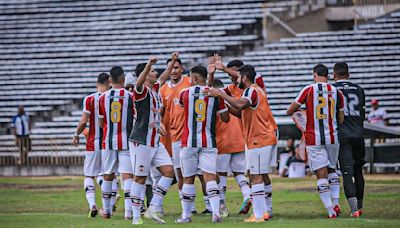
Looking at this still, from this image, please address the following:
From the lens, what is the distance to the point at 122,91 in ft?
53.6

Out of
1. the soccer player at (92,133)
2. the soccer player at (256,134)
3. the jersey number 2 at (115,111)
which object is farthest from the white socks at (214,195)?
the soccer player at (92,133)

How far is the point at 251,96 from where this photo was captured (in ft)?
50.0

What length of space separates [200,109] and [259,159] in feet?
3.49

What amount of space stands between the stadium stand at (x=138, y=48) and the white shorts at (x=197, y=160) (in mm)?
17150

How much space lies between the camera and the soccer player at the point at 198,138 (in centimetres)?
1546

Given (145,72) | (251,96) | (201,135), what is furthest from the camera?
(201,135)

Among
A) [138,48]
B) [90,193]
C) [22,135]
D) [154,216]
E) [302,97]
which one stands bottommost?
[154,216]

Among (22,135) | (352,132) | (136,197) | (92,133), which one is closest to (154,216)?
(136,197)

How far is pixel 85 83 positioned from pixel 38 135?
3824mm

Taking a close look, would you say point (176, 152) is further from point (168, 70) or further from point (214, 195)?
point (214, 195)

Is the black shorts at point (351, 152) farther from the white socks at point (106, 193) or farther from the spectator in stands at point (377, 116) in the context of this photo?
the spectator in stands at point (377, 116)

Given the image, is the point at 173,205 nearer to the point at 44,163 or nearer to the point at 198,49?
the point at 44,163

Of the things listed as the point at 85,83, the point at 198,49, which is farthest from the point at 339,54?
the point at 85,83

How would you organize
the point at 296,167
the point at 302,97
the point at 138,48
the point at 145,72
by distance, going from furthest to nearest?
the point at 138,48
the point at 296,167
the point at 302,97
the point at 145,72
